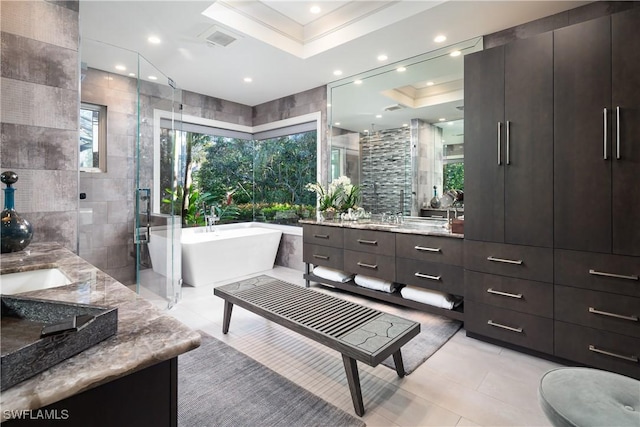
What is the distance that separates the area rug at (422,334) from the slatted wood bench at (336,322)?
0.76ft

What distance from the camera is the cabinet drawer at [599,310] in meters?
1.91

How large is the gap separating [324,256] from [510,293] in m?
1.99

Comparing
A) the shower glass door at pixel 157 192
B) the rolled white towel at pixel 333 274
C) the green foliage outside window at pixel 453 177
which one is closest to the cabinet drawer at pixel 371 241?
the rolled white towel at pixel 333 274

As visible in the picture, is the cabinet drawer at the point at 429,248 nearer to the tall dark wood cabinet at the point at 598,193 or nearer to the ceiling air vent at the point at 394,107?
the tall dark wood cabinet at the point at 598,193

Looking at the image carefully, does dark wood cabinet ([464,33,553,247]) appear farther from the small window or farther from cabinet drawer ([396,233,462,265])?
the small window

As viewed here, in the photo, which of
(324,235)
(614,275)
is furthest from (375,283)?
(614,275)

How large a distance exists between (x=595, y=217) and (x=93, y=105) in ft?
15.7

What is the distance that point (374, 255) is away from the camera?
3.29 meters

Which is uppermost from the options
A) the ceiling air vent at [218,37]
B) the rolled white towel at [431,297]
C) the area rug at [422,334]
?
the ceiling air vent at [218,37]

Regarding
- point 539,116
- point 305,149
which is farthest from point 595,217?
point 305,149

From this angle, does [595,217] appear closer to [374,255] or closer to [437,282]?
[437,282]

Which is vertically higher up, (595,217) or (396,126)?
(396,126)

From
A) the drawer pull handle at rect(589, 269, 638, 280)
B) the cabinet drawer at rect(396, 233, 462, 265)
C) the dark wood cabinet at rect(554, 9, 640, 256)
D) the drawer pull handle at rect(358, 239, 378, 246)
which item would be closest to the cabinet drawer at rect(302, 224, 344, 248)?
the drawer pull handle at rect(358, 239, 378, 246)

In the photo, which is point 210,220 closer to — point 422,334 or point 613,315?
point 422,334
